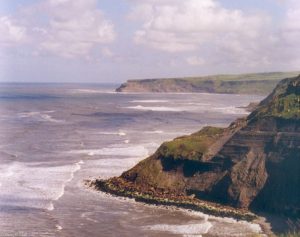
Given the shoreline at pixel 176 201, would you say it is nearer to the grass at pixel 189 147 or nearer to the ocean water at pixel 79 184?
the ocean water at pixel 79 184

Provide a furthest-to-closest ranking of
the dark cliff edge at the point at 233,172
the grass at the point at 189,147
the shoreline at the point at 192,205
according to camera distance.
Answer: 1. the grass at the point at 189,147
2. the dark cliff edge at the point at 233,172
3. the shoreline at the point at 192,205

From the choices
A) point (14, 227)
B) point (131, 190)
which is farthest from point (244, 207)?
point (14, 227)

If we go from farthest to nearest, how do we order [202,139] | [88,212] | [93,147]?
[93,147], [202,139], [88,212]

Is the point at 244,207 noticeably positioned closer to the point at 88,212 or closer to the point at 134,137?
the point at 88,212

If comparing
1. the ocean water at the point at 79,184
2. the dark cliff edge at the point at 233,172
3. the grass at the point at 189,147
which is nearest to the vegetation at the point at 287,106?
the dark cliff edge at the point at 233,172

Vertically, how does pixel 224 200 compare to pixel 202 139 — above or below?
below

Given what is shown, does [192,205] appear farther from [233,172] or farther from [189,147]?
[189,147]

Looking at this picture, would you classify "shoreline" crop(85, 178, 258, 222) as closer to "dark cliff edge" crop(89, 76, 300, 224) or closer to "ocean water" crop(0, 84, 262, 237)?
"dark cliff edge" crop(89, 76, 300, 224)

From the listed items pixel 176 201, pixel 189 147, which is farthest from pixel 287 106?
pixel 176 201
